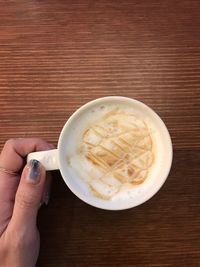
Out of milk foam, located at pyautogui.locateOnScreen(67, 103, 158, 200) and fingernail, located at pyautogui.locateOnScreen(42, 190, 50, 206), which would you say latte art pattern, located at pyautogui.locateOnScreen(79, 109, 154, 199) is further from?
fingernail, located at pyautogui.locateOnScreen(42, 190, 50, 206)

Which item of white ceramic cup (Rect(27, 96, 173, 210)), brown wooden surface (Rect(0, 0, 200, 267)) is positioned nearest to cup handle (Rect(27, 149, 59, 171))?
white ceramic cup (Rect(27, 96, 173, 210))

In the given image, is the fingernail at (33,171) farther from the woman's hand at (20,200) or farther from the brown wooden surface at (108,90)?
the brown wooden surface at (108,90)

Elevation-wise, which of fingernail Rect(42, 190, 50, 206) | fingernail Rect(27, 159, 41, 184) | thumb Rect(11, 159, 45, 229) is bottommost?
fingernail Rect(42, 190, 50, 206)

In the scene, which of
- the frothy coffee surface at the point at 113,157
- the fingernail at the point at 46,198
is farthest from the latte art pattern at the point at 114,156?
the fingernail at the point at 46,198

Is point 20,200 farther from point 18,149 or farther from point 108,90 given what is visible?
point 108,90

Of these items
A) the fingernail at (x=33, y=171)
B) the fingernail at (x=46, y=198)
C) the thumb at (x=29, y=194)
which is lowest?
the fingernail at (x=46, y=198)

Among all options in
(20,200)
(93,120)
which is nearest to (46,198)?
(20,200)

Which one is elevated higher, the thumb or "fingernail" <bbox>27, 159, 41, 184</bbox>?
"fingernail" <bbox>27, 159, 41, 184</bbox>
